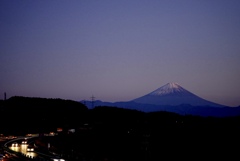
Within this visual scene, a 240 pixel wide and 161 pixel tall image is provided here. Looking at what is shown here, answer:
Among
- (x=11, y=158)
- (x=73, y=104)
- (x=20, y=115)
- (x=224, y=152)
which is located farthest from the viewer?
(x=73, y=104)

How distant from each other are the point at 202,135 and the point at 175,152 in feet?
25.7

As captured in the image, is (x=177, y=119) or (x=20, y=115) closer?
(x=177, y=119)

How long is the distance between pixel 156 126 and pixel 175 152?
16.6 metres

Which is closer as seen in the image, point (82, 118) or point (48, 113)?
point (82, 118)

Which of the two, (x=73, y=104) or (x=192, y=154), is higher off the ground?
(x=73, y=104)

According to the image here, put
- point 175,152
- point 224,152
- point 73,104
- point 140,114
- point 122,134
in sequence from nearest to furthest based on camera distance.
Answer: point 224,152 < point 175,152 < point 122,134 < point 140,114 < point 73,104

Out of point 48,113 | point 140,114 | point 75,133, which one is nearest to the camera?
point 75,133

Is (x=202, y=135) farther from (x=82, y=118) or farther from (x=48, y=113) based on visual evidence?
(x=48, y=113)

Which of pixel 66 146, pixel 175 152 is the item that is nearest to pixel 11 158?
pixel 66 146

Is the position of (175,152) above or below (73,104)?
below

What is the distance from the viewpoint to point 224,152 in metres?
45.8

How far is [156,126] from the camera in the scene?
6631cm

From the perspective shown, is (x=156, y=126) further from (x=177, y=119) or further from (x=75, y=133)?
(x=75, y=133)

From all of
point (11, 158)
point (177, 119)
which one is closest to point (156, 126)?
point (177, 119)
